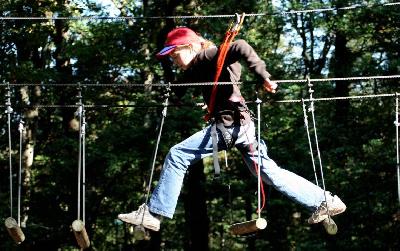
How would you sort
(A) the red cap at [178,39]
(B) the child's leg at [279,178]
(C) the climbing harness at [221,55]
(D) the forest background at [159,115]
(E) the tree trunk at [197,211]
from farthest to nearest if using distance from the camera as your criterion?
(E) the tree trunk at [197,211]
(D) the forest background at [159,115]
(B) the child's leg at [279,178]
(A) the red cap at [178,39]
(C) the climbing harness at [221,55]

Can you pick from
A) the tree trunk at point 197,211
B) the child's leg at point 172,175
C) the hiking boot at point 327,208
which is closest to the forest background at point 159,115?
the tree trunk at point 197,211

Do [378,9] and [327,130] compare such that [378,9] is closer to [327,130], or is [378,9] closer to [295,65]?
[327,130]

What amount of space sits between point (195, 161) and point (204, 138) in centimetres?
16

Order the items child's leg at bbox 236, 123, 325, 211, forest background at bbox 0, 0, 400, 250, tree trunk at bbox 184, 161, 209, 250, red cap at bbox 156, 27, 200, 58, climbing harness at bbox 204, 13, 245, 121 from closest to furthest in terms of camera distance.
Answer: climbing harness at bbox 204, 13, 245, 121, red cap at bbox 156, 27, 200, 58, child's leg at bbox 236, 123, 325, 211, forest background at bbox 0, 0, 400, 250, tree trunk at bbox 184, 161, 209, 250

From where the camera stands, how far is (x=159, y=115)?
12156 millimetres

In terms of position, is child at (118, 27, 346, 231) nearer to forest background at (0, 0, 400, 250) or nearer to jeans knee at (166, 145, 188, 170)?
jeans knee at (166, 145, 188, 170)

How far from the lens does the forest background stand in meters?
11.2

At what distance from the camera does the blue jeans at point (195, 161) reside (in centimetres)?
383

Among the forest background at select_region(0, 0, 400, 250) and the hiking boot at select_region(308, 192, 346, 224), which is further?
the forest background at select_region(0, 0, 400, 250)

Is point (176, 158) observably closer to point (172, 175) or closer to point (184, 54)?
point (172, 175)

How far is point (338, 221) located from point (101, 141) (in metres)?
4.97

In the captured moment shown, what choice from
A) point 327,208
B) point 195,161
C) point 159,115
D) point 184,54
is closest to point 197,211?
point 159,115

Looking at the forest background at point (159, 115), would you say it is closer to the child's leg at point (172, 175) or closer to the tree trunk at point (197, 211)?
the tree trunk at point (197, 211)

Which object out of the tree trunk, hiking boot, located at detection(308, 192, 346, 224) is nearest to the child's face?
hiking boot, located at detection(308, 192, 346, 224)
